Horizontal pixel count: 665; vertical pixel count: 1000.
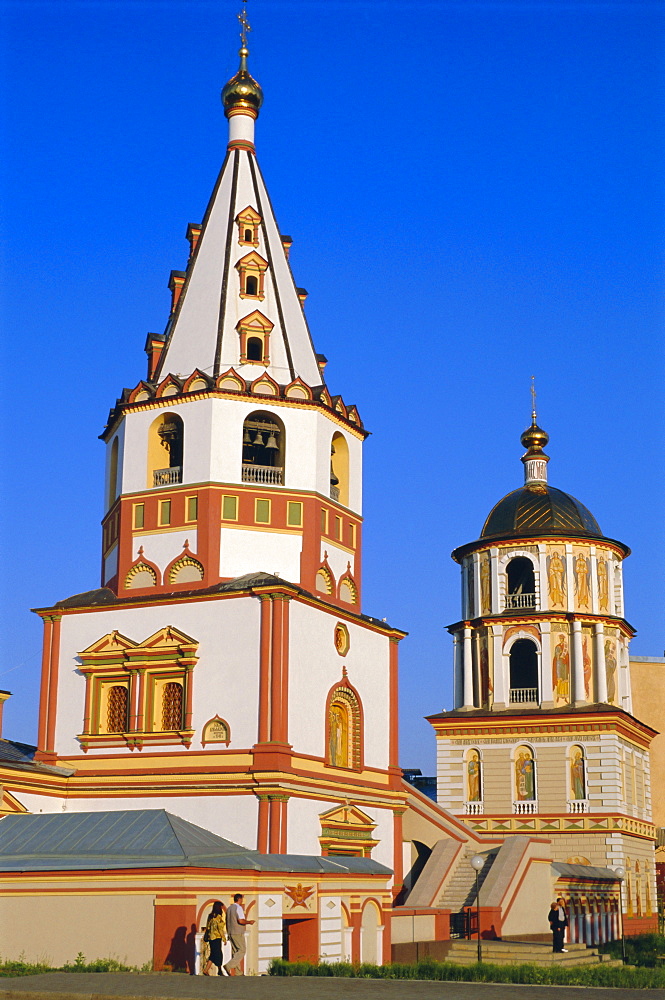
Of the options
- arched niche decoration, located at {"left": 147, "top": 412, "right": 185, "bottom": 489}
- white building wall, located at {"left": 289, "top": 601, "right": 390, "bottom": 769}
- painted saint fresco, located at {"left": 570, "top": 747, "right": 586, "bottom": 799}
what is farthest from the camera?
painted saint fresco, located at {"left": 570, "top": 747, "right": 586, "bottom": 799}

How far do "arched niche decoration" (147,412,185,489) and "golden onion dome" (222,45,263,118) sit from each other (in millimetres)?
9716

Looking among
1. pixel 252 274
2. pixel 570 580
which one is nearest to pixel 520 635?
pixel 570 580

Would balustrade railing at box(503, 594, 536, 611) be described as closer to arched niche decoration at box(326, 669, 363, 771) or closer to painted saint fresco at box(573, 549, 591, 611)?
painted saint fresco at box(573, 549, 591, 611)

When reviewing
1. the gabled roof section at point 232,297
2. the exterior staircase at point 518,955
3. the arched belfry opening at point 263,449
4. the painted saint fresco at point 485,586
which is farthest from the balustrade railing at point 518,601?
the exterior staircase at point 518,955

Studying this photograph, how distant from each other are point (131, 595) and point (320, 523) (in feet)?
15.9

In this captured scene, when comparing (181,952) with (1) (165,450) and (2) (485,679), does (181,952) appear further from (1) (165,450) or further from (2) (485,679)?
(2) (485,679)

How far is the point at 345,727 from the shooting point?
32.5 m

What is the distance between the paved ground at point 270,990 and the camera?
17.4 meters

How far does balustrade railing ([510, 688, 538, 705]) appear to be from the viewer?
44.8 m

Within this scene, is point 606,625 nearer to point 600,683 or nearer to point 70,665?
point 600,683

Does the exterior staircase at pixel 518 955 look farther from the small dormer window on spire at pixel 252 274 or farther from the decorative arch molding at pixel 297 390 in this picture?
the small dormer window on spire at pixel 252 274

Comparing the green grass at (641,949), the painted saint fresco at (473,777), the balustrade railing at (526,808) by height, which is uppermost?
the painted saint fresco at (473,777)

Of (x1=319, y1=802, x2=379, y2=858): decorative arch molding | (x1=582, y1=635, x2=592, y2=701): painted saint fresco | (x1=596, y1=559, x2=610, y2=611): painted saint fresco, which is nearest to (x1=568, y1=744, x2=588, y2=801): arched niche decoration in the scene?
(x1=582, y1=635, x2=592, y2=701): painted saint fresco

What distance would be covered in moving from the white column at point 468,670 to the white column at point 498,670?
97 centimetres
